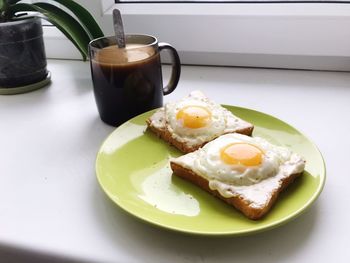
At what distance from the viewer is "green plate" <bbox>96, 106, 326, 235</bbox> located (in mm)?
459

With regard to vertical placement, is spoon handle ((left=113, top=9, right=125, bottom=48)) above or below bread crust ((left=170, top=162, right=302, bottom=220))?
above

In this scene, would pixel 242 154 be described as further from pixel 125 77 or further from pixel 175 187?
pixel 125 77

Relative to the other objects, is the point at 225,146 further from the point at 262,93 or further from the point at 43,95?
the point at 43,95

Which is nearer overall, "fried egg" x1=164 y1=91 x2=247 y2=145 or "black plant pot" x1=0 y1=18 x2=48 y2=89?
"fried egg" x1=164 y1=91 x2=247 y2=145

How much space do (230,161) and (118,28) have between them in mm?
329

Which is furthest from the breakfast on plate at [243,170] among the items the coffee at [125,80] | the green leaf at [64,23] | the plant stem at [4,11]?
the plant stem at [4,11]

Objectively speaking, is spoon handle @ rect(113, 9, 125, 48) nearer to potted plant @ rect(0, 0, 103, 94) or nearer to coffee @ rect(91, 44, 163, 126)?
coffee @ rect(91, 44, 163, 126)

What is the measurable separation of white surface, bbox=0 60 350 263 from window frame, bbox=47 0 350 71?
0.16 feet

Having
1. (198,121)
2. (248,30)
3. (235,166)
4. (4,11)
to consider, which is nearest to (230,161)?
(235,166)

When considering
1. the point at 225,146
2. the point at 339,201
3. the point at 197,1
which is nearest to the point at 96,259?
the point at 225,146

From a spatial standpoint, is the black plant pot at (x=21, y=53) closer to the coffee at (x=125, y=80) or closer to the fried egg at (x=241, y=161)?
the coffee at (x=125, y=80)

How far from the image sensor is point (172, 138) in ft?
2.07

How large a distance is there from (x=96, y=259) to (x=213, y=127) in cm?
Result: 28

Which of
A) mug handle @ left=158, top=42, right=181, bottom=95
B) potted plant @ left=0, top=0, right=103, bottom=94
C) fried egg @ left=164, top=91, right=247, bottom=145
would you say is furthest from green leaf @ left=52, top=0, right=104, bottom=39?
fried egg @ left=164, top=91, right=247, bottom=145
